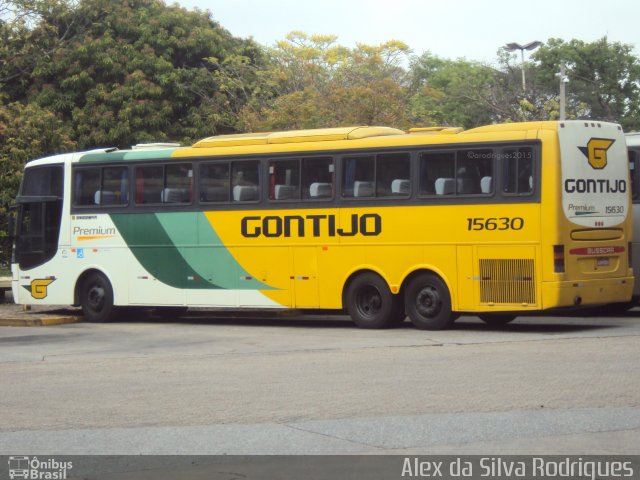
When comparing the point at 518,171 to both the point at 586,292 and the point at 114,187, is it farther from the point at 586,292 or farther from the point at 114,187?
the point at 114,187

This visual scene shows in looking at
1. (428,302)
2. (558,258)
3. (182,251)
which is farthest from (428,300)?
(182,251)

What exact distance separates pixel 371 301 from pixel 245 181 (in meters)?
3.26

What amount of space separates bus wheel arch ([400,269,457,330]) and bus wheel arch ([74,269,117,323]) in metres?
6.50

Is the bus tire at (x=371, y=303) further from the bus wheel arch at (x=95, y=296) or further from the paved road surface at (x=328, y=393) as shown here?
the bus wheel arch at (x=95, y=296)

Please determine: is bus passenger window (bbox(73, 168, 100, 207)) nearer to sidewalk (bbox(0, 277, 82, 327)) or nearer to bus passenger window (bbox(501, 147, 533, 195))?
sidewalk (bbox(0, 277, 82, 327))

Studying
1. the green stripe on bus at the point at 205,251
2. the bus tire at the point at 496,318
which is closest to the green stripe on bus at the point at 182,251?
the green stripe on bus at the point at 205,251

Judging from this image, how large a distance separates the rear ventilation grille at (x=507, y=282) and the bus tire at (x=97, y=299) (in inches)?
317

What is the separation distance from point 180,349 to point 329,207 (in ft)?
15.9

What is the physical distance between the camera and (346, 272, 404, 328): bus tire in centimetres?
2067

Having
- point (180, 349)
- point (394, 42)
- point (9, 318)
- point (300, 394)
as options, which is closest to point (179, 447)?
point (300, 394)

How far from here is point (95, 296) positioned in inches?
966

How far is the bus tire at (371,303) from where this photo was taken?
20672mm
